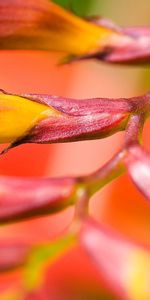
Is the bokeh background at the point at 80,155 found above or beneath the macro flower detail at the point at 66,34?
Answer: beneath

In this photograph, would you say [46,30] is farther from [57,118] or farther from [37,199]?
[37,199]

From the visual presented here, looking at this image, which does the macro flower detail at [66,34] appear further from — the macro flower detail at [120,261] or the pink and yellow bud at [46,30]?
the macro flower detail at [120,261]

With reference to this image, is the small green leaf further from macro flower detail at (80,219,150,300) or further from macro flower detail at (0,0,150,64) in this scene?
macro flower detail at (0,0,150,64)

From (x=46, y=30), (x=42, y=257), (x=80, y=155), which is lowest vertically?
(x=80, y=155)

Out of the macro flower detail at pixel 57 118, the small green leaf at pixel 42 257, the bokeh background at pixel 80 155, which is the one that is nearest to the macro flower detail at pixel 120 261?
the small green leaf at pixel 42 257

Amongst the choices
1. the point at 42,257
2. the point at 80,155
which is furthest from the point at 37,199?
the point at 80,155

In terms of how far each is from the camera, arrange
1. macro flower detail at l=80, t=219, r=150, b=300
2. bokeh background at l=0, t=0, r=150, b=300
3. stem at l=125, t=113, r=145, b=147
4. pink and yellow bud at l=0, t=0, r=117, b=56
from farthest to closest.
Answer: bokeh background at l=0, t=0, r=150, b=300, pink and yellow bud at l=0, t=0, r=117, b=56, stem at l=125, t=113, r=145, b=147, macro flower detail at l=80, t=219, r=150, b=300

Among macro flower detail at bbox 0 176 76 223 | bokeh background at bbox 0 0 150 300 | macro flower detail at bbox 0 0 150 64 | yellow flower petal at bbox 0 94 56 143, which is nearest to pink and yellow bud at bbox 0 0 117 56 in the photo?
macro flower detail at bbox 0 0 150 64

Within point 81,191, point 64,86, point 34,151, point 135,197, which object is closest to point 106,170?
point 81,191
